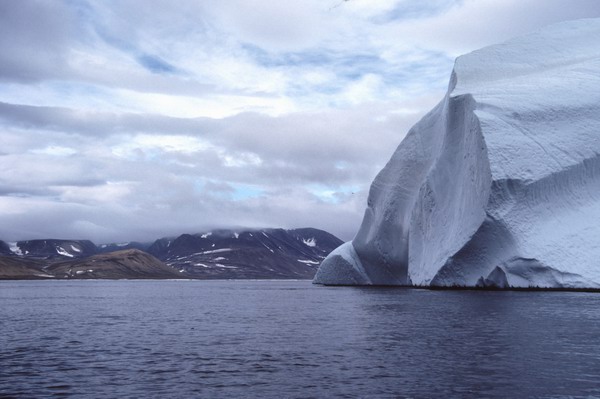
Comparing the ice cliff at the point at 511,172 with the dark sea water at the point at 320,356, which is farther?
the ice cliff at the point at 511,172

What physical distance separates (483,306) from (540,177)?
1228 centimetres

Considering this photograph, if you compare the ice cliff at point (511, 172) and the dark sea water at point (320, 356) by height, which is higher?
the ice cliff at point (511, 172)

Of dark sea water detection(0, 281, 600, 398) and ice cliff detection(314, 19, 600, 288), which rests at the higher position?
ice cliff detection(314, 19, 600, 288)

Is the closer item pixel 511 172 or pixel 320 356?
pixel 320 356

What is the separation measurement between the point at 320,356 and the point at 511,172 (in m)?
25.7

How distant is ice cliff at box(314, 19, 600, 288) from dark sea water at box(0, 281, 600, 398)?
8.50m

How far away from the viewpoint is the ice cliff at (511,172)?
36688 mm

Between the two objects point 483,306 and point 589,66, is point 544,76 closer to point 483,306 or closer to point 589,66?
point 589,66

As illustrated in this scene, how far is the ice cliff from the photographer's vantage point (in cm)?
3669

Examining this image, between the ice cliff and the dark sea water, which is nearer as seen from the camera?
the dark sea water

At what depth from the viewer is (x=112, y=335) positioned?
22.8 m

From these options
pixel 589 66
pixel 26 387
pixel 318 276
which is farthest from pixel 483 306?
pixel 318 276

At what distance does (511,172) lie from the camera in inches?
1508

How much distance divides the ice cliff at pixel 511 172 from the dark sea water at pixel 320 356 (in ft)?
27.9
